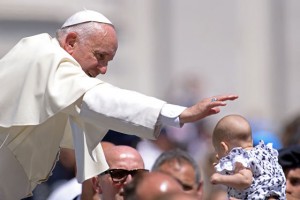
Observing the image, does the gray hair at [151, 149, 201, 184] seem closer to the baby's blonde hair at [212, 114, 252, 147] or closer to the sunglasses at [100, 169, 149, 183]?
the sunglasses at [100, 169, 149, 183]

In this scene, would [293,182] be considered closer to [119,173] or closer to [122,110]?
[119,173]

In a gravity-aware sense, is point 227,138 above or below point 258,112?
above

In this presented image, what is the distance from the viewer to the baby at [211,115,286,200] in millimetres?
6895

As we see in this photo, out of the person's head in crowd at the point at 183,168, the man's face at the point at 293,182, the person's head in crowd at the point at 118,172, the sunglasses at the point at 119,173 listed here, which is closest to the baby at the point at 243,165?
the person's head in crowd at the point at 118,172

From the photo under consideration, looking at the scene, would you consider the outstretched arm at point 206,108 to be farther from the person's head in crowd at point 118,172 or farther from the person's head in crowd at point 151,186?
the person's head in crowd at point 118,172

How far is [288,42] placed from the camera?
862 inches

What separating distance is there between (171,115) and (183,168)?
2.96 metres

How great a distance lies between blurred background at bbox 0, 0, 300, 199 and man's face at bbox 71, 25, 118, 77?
12237 mm

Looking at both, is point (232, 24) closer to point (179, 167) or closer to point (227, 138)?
point (179, 167)

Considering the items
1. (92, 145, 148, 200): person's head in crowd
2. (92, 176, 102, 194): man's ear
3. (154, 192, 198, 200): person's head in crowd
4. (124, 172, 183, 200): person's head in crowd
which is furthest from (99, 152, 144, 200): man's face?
(154, 192, 198, 200): person's head in crowd

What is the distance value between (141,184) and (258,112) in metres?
14.2

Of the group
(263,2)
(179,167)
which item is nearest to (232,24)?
(263,2)

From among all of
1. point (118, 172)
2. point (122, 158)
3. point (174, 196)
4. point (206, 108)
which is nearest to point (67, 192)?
point (122, 158)

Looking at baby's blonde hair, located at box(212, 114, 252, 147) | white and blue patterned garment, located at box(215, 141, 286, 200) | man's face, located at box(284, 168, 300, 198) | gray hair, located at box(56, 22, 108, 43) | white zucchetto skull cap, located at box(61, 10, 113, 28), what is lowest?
man's face, located at box(284, 168, 300, 198)
